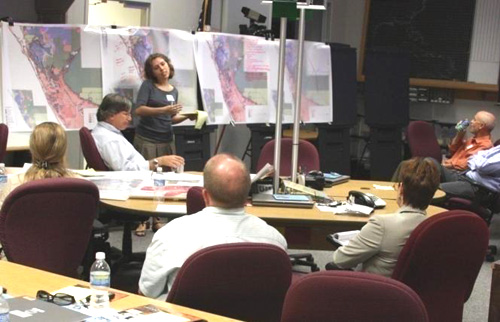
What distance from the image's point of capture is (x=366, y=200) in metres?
4.57

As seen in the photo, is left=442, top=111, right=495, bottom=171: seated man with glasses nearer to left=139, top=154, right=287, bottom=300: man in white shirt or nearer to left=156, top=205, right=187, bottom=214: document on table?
left=156, top=205, right=187, bottom=214: document on table

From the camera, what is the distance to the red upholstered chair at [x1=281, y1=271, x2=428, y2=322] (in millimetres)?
2193

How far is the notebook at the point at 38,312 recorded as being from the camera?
7.20ft

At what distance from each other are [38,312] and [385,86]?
289 inches

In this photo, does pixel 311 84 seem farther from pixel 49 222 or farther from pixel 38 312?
pixel 38 312

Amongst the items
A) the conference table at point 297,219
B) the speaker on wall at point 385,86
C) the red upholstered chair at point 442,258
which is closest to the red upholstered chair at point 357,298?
the red upholstered chair at point 442,258

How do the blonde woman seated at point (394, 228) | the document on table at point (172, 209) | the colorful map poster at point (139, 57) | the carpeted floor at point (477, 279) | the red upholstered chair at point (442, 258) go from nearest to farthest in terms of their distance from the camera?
1. the red upholstered chair at point (442, 258)
2. the blonde woman seated at point (394, 228)
3. the document on table at point (172, 209)
4. the carpeted floor at point (477, 279)
5. the colorful map poster at point (139, 57)

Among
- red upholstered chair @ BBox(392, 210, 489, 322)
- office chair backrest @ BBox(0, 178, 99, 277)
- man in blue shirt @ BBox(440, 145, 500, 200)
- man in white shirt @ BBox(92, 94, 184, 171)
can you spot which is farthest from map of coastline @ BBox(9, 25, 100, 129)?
red upholstered chair @ BBox(392, 210, 489, 322)

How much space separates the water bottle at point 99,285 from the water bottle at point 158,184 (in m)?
1.67

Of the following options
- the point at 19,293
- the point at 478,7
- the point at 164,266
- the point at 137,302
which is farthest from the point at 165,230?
the point at 478,7

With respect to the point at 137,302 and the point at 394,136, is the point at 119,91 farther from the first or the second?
the point at 137,302

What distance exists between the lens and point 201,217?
2.91 m

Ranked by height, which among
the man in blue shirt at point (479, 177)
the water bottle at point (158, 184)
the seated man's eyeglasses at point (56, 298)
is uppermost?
the seated man's eyeglasses at point (56, 298)

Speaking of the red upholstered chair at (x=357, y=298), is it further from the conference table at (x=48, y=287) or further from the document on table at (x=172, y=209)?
the document on table at (x=172, y=209)
